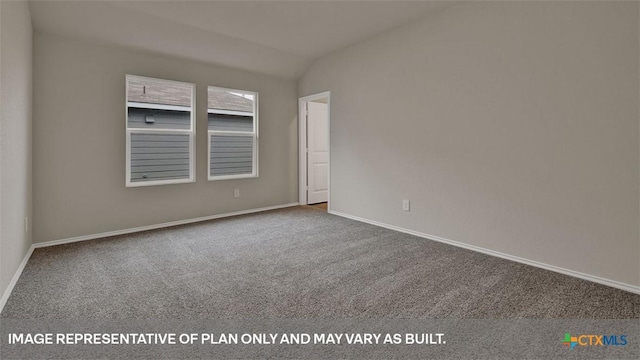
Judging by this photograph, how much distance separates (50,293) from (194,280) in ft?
3.20

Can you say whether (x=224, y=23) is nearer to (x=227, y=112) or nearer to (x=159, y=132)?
(x=227, y=112)

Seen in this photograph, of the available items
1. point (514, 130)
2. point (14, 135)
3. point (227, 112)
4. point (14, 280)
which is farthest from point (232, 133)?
point (514, 130)

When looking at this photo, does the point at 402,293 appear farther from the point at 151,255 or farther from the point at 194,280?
the point at 151,255

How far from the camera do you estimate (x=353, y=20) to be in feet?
12.0

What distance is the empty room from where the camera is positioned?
6.11 ft

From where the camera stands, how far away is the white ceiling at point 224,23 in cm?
319

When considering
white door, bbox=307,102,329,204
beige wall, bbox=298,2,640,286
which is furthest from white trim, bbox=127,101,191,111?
beige wall, bbox=298,2,640,286

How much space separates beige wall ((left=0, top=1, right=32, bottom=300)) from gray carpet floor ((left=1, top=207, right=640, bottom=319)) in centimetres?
29

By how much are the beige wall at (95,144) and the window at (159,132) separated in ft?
0.30

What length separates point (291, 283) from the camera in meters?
2.44

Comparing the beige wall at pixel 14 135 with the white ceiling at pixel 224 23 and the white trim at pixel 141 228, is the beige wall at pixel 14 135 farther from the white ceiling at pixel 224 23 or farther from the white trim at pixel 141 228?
the white ceiling at pixel 224 23

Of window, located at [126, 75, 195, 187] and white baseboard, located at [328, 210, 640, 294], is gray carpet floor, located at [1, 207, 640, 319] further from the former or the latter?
window, located at [126, 75, 195, 187]

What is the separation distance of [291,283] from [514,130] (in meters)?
2.44

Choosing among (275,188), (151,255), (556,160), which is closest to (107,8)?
(151,255)
